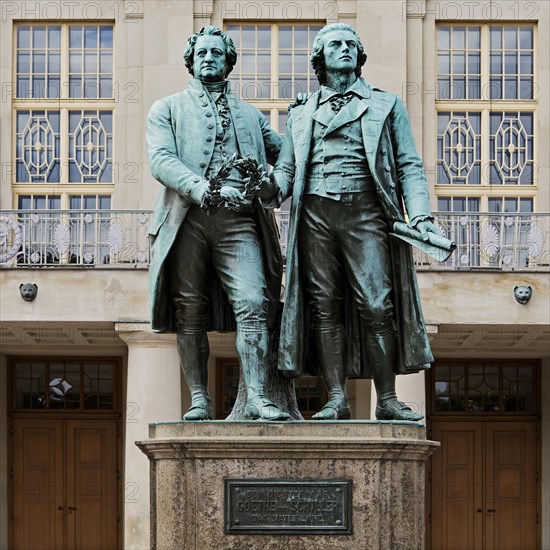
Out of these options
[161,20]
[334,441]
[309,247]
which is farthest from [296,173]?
[161,20]

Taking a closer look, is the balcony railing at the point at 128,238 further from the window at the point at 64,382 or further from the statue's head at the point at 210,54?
the statue's head at the point at 210,54

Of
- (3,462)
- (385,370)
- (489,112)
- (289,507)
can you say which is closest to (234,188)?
(385,370)

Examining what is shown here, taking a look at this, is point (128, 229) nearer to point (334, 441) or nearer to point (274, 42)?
point (274, 42)

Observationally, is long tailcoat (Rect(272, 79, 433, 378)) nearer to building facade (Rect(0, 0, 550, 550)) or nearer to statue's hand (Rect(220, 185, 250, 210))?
statue's hand (Rect(220, 185, 250, 210))

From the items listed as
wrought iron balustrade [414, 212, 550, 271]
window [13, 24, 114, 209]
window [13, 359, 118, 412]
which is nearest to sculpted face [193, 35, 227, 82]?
wrought iron balustrade [414, 212, 550, 271]

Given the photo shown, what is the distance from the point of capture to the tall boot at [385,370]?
11.8m

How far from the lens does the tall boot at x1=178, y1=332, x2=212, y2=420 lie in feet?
39.3

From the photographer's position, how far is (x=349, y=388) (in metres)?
34.3

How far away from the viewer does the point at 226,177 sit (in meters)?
11.4

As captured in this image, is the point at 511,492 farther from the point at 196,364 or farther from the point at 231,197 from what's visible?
the point at 231,197

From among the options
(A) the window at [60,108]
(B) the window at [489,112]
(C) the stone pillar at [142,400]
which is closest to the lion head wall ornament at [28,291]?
(C) the stone pillar at [142,400]

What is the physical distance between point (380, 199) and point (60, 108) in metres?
22.8

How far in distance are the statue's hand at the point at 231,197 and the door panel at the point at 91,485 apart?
24624 millimetres

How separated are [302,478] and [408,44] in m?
23.1
